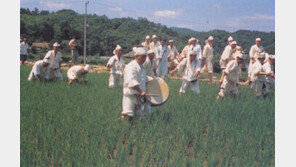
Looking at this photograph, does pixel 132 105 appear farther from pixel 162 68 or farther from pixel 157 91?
pixel 162 68

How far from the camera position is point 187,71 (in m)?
7.38

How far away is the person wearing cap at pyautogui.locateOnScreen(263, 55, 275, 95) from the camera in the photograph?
21.6ft

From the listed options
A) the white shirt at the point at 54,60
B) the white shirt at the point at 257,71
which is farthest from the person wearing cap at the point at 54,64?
the white shirt at the point at 257,71

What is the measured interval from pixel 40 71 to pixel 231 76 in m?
5.13

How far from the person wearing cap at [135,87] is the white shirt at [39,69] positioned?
4.34 meters

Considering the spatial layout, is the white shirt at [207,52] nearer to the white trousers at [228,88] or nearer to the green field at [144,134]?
the white trousers at [228,88]

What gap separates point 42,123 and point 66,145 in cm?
89

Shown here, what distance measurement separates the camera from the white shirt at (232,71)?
6426 millimetres

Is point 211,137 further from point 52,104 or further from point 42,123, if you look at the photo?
point 52,104

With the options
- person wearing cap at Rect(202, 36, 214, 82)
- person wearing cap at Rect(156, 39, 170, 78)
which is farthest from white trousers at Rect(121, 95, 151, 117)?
person wearing cap at Rect(156, 39, 170, 78)

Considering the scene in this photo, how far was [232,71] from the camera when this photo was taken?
650 centimetres

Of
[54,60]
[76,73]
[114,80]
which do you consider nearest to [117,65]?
[114,80]

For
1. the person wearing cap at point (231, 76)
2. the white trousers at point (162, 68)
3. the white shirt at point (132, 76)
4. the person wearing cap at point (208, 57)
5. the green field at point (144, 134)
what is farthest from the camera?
the white trousers at point (162, 68)

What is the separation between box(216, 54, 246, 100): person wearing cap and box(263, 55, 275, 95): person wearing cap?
69cm
